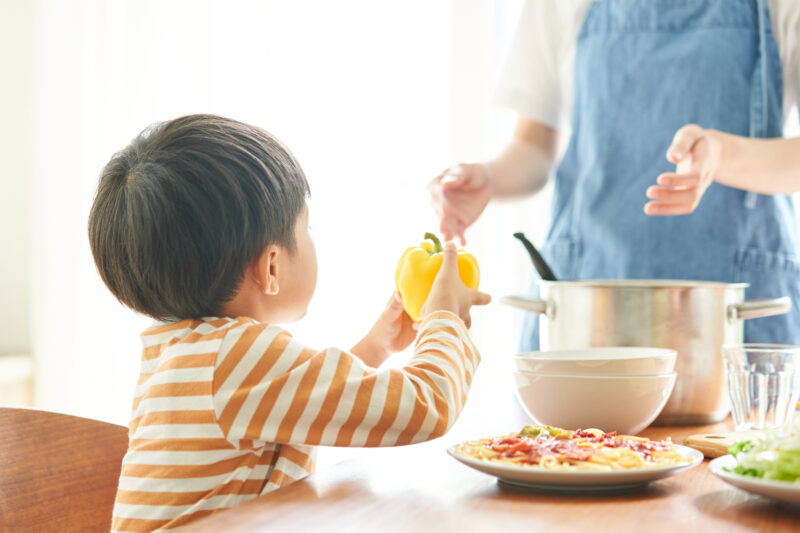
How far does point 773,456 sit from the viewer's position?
614 mm

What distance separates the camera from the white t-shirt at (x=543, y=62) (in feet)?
5.14

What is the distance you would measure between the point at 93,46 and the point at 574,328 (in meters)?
2.02

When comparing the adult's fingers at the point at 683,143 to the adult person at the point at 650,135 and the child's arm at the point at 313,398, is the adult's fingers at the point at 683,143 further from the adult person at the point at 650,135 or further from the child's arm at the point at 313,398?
the child's arm at the point at 313,398

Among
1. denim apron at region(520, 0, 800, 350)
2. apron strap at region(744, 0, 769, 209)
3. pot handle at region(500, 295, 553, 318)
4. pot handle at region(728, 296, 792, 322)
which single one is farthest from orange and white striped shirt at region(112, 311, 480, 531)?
apron strap at region(744, 0, 769, 209)

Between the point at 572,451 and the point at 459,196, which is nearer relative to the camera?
the point at 572,451

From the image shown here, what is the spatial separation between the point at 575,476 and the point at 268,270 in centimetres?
45

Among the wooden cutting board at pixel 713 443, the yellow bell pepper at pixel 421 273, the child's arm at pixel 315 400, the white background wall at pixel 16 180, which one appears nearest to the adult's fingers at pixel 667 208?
the yellow bell pepper at pixel 421 273

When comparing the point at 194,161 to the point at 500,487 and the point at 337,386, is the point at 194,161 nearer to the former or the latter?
the point at 337,386

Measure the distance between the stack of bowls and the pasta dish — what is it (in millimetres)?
98

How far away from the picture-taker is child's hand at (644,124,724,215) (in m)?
1.10

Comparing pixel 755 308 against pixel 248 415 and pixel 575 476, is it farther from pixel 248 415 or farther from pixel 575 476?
pixel 248 415

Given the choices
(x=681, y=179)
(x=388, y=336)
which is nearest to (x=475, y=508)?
(x=388, y=336)

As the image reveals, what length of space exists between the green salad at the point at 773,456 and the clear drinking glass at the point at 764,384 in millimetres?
265

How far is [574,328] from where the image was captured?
40.5 inches
